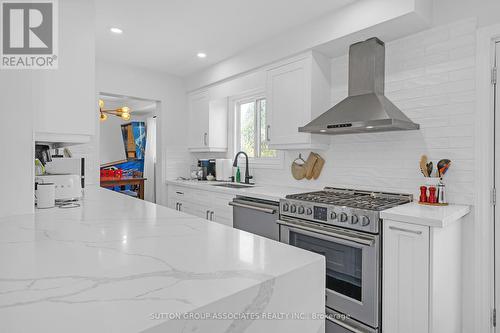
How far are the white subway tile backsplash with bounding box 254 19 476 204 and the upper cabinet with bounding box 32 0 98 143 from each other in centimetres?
211

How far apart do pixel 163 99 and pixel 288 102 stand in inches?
89.6

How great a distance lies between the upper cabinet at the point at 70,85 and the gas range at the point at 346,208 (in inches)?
61.0

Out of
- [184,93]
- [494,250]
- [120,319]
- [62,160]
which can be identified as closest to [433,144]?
[494,250]

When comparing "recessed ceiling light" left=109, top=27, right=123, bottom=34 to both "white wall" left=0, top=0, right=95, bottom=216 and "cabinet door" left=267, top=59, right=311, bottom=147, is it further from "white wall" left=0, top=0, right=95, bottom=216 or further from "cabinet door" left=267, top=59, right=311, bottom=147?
"cabinet door" left=267, top=59, right=311, bottom=147

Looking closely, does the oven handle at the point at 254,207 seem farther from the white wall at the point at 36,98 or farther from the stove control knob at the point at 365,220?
the white wall at the point at 36,98

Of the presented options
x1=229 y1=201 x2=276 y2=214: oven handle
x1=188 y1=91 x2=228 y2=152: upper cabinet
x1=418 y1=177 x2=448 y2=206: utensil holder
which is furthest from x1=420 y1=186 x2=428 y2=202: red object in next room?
x1=188 y1=91 x2=228 y2=152: upper cabinet

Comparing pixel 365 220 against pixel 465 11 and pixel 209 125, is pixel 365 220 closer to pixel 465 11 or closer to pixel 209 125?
pixel 465 11

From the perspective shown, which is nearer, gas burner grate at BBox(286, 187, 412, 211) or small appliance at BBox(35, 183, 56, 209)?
small appliance at BBox(35, 183, 56, 209)

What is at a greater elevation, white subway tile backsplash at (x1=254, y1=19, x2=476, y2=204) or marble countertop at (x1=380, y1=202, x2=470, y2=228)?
white subway tile backsplash at (x1=254, y1=19, x2=476, y2=204)

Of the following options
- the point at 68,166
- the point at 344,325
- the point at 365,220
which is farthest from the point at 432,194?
the point at 68,166

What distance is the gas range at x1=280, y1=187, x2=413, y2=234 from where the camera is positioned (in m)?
1.92

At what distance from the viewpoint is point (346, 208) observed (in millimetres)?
2025

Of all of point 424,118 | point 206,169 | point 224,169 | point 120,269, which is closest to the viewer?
point 120,269

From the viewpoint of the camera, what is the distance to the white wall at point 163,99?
13.1 feet
